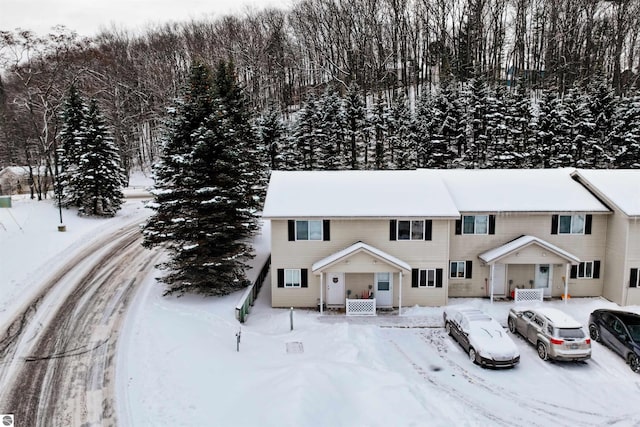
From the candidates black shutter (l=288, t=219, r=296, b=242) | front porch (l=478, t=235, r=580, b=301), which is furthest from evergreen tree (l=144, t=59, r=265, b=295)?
front porch (l=478, t=235, r=580, b=301)

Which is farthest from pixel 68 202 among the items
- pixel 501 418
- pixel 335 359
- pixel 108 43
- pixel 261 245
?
pixel 108 43

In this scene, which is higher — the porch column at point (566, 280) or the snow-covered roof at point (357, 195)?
Result: the snow-covered roof at point (357, 195)

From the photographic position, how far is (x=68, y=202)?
3703cm

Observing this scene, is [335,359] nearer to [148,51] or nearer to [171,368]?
[171,368]

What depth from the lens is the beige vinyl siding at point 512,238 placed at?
23.7 meters

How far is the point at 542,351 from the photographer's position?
17562 millimetres

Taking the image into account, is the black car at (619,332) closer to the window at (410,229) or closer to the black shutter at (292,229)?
the window at (410,229)

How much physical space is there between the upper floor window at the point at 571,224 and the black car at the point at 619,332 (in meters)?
5.51

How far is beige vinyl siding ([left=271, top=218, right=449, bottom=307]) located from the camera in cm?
2270

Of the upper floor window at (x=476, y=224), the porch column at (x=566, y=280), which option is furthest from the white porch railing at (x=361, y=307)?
the porch column at (x=566, y=280)

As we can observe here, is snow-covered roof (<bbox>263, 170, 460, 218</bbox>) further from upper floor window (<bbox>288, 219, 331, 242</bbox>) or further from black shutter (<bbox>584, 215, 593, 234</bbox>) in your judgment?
black shutter (<bbox>584, 215, 593, 234</bbox>)

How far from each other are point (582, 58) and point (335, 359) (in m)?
64.7

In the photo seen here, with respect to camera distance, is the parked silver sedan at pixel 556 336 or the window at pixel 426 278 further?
the window at pixel 426 278

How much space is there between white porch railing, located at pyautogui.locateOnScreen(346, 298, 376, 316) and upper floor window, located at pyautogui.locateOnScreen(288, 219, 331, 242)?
335 cm
